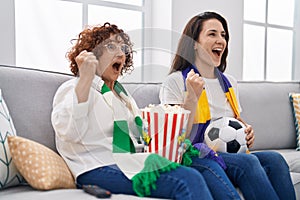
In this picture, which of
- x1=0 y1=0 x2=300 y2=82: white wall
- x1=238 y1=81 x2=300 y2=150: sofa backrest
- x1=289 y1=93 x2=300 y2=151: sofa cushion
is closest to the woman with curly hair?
x1=0 y1=0 x2=300 y2=82: white wall

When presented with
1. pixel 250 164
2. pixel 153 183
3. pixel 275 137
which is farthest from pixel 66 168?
pixel 275 137

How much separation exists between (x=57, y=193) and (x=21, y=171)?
0.51 feet

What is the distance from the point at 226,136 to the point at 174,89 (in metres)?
0.30

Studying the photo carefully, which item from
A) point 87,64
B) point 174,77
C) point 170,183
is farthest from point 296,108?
point 87,64

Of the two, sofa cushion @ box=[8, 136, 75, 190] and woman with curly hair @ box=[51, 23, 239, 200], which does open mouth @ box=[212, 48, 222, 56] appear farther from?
sofa cushion @ box=[8, 136, 75, 190]

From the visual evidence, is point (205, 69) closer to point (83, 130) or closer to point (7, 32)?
point (83, 130)

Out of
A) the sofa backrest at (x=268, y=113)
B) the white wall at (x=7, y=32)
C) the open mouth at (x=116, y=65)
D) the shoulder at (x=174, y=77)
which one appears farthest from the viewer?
the sofa backrest at (x=268, y=113)

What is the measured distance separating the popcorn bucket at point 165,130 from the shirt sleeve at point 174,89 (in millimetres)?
221

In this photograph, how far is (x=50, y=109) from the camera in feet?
6.46

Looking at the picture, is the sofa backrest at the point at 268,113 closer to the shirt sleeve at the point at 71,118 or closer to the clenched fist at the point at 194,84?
the clenched fist at the point at 194,84

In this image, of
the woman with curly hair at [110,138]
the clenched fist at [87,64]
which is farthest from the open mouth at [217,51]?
the clenched fist at [87,64]

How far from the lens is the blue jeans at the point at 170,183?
1584 millimetres

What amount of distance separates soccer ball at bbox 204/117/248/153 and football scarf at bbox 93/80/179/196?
373 mm

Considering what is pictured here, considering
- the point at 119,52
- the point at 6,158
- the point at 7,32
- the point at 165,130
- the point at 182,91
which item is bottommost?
the point at 6,158
